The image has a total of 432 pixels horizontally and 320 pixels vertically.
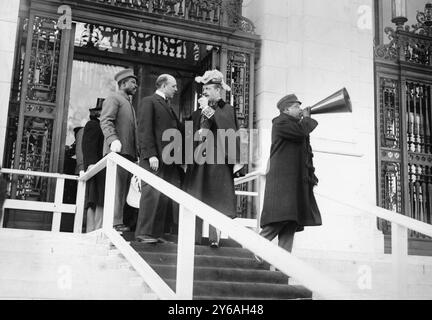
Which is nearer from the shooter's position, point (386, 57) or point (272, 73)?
point (272, 73)

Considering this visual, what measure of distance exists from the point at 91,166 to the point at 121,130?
50 cm

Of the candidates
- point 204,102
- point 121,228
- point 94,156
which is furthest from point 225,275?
point 94,156

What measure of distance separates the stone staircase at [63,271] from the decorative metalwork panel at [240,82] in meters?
3.92

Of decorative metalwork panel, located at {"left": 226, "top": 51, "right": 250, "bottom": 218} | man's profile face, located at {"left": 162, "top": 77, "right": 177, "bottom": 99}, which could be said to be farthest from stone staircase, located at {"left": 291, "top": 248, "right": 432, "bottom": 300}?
decorative metalwork panel, located at {"left": 226, "top": 51, "right": 250, "bottom": 218}

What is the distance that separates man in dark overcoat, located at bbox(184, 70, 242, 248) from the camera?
5828 mm

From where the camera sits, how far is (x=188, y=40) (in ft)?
29.0

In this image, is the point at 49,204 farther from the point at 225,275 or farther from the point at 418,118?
the point at 418,118

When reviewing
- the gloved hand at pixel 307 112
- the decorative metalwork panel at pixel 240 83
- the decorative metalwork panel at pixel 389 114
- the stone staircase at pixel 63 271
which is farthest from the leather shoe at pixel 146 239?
the decorative metalwork panel at pixel 389 114

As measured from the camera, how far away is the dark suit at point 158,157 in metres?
5.76

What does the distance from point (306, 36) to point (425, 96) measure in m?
2.12

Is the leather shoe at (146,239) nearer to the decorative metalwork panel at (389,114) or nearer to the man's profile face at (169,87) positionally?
the man's profile face at (169,87)
